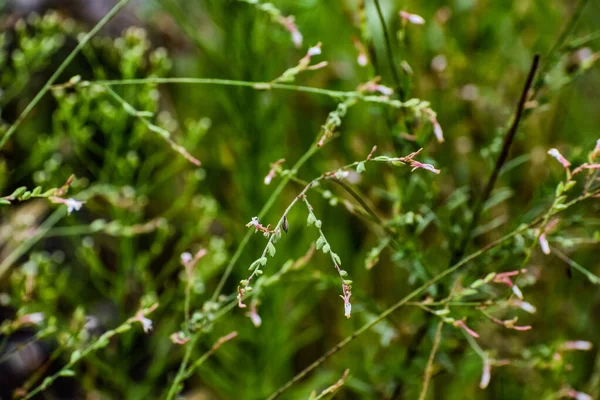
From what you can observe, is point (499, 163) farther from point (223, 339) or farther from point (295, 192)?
point (295, 192)

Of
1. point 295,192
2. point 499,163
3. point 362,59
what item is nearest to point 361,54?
point 362,59

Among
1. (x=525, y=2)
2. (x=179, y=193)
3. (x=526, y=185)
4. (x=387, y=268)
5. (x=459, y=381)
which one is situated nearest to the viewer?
(x=459, y=381)

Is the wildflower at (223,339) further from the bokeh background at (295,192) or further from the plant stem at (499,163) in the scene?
the plant stem at (499,163)

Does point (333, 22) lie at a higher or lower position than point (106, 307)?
higher

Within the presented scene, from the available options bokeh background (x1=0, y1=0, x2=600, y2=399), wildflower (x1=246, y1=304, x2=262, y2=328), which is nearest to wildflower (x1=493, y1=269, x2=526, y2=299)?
bokeh background (x1=0, y1=0, x2=600, y2=399)

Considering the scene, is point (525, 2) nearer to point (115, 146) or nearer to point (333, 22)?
point (333, 22)

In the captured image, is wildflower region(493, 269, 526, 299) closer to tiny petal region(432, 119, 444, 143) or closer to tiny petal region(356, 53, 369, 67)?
tiny petal region(432, 119, 444, 143)

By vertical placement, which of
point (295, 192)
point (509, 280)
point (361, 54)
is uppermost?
point (361, 54)

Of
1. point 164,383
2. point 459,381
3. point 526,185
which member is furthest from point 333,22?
point 164,383
